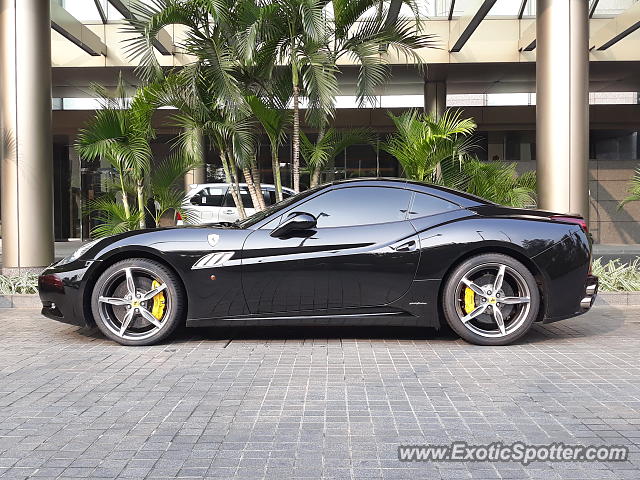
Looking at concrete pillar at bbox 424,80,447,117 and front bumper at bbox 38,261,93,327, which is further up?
concrete pillar at bbox 424,80,447,117

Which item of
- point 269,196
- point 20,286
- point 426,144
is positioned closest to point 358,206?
point 426,144

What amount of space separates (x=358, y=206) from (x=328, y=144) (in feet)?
14.6

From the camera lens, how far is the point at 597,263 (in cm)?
1023

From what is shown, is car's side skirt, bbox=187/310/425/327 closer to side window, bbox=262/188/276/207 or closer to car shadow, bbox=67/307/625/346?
car shadow, bbox=67/307/625/346

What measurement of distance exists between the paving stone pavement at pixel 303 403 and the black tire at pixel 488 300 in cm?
18

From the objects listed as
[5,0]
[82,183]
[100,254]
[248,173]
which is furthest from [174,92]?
[82,183]

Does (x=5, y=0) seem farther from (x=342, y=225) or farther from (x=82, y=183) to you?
(x=82, y=183)

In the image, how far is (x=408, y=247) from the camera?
240 inches

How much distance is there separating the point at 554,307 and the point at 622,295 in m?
3.28

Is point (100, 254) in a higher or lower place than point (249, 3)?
lower

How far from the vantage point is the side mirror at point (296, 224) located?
20.0ft

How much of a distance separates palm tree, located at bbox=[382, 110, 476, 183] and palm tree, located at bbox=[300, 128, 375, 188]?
40cm

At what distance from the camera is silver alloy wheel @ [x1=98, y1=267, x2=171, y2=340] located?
6.20m

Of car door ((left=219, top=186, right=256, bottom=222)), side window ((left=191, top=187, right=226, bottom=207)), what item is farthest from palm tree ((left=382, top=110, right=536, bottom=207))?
side window ((left=191, top=187, right=226, bottom=207))
